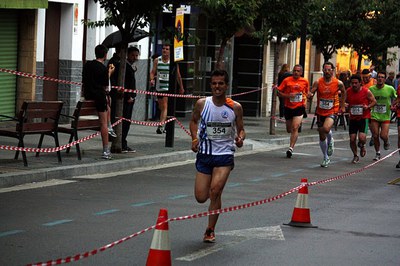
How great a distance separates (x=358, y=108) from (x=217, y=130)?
37.9 feet

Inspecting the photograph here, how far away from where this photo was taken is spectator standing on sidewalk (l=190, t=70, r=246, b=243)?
11.2m

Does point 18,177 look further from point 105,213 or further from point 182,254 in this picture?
point 182,254

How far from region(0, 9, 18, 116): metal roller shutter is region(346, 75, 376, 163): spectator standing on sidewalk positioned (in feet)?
23.8

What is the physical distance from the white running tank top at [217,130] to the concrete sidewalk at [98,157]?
4368mm

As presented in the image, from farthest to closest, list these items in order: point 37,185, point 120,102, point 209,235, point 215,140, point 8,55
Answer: point 8,55 < point 120,102 < point 37,185 < point 215,140 < point 209,235

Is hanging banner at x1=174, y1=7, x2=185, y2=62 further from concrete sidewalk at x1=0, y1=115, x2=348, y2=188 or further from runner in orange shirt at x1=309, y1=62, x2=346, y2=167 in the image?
runner in orange shirt at x1=309, y1=62, x2=346, y2=167

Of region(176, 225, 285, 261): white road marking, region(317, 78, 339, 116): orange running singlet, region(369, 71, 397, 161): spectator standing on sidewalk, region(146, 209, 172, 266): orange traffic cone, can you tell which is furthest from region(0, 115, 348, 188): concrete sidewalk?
region(146, 209, 172, 266): orange traffic cone

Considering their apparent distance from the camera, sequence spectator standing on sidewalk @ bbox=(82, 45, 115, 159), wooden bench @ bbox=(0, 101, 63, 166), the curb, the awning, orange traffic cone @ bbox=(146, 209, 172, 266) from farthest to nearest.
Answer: the awning, spectator standing on sidewalk @ bbox=(82, 45, 115, 159), wooden bench @ bbox=(0, 101, 63, 166), the curb, orange traffic cone @ bbox=(146, 209, 172, 266)

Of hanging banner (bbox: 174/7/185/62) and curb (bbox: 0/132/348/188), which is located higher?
hanging banner (bbox: 174/7/185/62)

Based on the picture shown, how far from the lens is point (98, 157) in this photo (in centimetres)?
1872

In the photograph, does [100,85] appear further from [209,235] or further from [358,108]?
[209,235]

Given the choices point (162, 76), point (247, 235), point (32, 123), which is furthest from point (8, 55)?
point (247, 235)

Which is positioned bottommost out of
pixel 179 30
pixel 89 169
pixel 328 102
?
pixel 89 169

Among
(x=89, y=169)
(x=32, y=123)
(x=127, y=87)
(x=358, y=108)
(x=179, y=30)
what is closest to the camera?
(x=32, y=123)
